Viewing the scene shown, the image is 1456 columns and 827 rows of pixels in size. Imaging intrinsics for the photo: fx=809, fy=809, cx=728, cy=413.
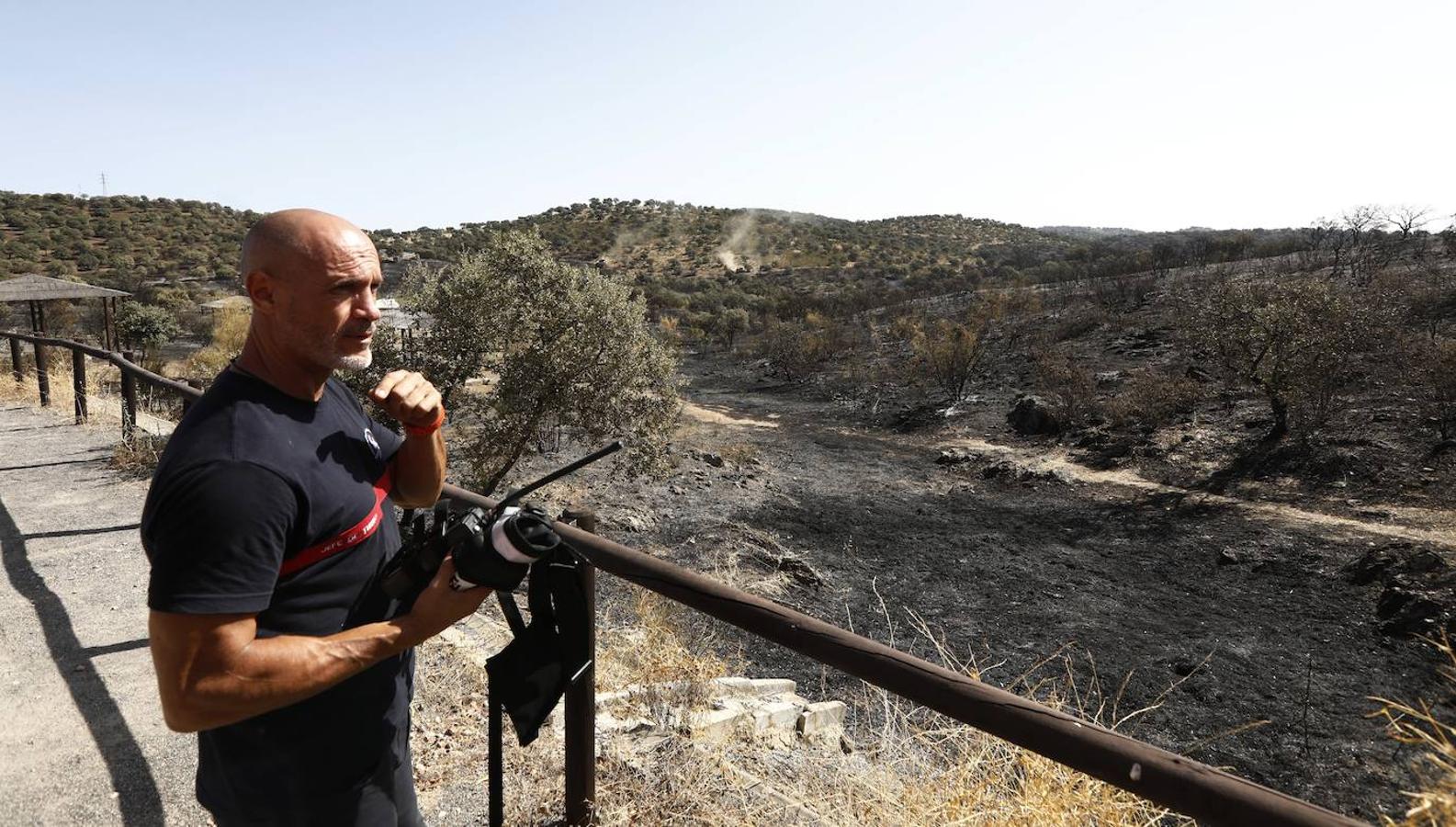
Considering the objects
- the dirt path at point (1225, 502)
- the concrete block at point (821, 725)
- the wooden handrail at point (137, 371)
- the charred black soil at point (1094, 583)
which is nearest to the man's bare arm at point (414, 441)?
the concrete block at point (821, 725)

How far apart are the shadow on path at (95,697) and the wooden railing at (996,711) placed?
1.70 metres

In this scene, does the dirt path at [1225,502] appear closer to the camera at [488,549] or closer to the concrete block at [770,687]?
the concrete block at [770,687]

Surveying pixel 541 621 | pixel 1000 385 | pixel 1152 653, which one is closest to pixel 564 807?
pixel 541 621

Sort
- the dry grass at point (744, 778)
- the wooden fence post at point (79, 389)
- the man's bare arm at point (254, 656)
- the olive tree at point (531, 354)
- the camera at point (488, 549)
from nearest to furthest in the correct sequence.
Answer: the man's bare arm at point (254, 656)
the camera at point (488, 549)
the dry grass at point (744, 778)
the wooden fence post at point (79, 389)
the olive tree at point (531, 354)

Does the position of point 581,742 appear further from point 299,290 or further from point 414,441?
point 299,290

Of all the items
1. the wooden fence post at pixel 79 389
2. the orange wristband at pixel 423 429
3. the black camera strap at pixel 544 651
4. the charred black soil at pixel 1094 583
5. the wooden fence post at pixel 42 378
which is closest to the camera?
the black camera strap at pixel 544 651

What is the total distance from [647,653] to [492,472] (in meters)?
8.29

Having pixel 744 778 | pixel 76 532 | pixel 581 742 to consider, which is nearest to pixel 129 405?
pixel 76 532

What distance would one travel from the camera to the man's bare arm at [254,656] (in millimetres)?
1183

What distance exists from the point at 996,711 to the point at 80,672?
4.05 metres

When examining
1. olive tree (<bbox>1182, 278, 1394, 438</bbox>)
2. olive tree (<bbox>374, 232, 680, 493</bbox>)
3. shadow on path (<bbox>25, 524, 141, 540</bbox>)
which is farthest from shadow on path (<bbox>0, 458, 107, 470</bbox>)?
olive tree (<bbox>1182, 278, 1394, 438</bbox>)

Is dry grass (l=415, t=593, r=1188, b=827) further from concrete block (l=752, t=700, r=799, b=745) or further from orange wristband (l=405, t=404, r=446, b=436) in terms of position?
orange wristband (l=405, t=404, r=446, b=436)

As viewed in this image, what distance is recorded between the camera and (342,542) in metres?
1.47

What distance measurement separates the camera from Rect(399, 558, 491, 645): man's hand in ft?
4.45
